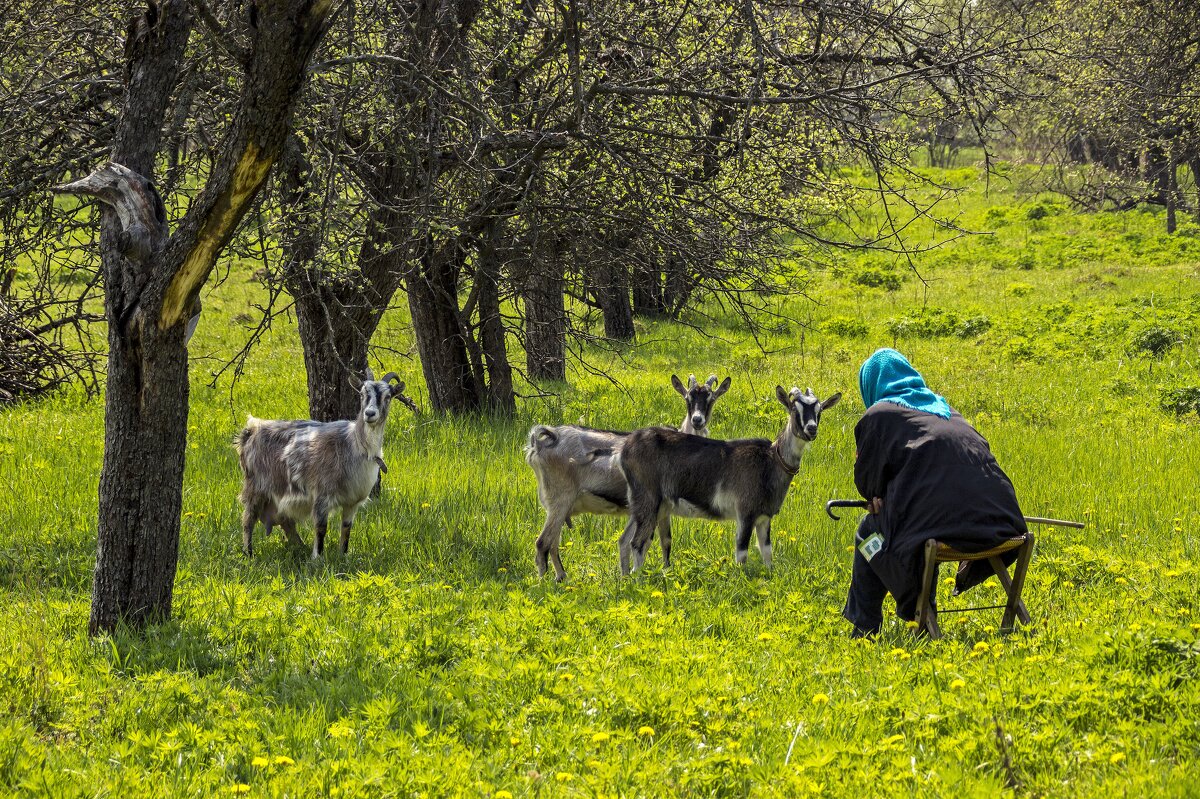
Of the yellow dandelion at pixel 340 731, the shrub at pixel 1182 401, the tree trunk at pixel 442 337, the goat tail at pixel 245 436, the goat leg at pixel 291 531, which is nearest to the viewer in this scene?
the yellow dandelion at pixel 340 731

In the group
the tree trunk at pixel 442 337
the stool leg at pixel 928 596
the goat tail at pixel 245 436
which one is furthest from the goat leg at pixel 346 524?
the stool leg at pixel 928 596

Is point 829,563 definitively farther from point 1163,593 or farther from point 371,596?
point 371,596

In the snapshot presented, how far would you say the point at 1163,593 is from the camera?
7.90 m

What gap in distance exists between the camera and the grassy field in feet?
16.8

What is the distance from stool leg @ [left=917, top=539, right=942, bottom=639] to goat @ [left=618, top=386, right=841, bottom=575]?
2.62 m

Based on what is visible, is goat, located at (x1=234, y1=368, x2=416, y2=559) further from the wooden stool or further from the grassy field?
the wooden stool

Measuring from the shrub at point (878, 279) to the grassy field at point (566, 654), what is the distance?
14.2 metres

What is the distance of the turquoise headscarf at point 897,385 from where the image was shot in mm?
7387

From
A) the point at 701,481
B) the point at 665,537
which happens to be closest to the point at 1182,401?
the point at 701,481

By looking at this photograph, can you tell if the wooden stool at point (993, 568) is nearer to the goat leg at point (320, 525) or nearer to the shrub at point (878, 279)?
the goat leg at point (320, 525)

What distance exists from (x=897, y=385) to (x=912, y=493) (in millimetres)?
855

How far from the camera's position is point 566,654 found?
6.71m

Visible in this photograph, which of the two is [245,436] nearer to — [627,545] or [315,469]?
[315,469]

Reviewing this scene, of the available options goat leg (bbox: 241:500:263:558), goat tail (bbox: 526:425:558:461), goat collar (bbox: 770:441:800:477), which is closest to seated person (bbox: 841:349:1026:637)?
goat collar (bbox: 770:441:800:477)
